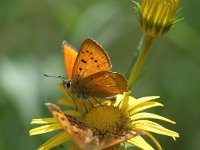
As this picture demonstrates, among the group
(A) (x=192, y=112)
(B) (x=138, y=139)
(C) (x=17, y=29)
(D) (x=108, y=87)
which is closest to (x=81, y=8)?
(C) (x=17, y=29)

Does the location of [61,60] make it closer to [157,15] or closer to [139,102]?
[139,102]

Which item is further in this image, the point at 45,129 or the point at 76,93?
the point at 76,93

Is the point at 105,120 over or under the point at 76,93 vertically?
under

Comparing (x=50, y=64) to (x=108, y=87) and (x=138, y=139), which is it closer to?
(x=108, y=87)

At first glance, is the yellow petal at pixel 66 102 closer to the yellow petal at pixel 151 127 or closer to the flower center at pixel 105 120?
the flower center at pixel 105 120

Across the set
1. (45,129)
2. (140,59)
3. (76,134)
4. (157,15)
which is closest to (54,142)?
(45,129)

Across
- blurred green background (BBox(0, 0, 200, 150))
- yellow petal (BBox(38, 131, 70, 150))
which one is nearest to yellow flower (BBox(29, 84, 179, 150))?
yellow petal (BBox(38, 131, 70, 150))
